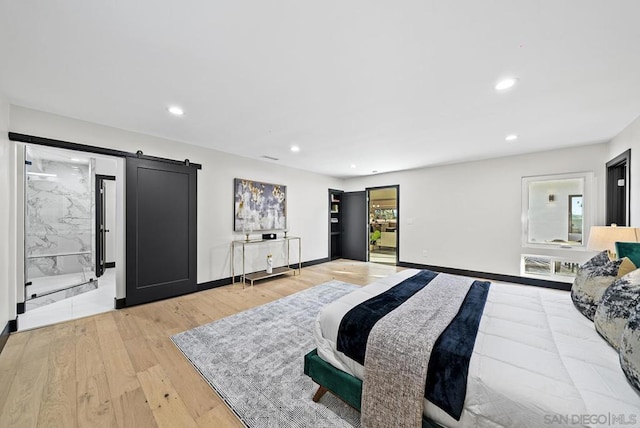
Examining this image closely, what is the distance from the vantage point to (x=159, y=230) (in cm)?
368

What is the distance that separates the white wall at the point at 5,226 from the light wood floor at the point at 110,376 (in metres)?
0.36

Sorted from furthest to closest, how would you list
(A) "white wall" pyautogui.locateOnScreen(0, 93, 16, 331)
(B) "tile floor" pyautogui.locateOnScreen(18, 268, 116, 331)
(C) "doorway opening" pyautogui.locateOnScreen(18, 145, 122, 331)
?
1. (C) "doorway opening" pyautogui.locateOnScreen(18, 145, 122, 331)
2. (B) "tile floor" pyautogui.locateOnScreen(18, 268, 116, 331)
3. (A) "white wall" pyautogui.locateOnScreen(0, 93, 16, 331)

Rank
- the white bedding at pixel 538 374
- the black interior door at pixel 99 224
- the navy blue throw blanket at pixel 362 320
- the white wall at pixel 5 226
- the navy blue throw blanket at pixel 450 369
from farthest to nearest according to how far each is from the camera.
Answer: the black interior door at pixel 99 224
the white wall at pixel 5 226
the navy blue throw blanket at pixel 362 320
the navy blue throw blanket at pixel 450 369
the white bedding at pixel 538 374

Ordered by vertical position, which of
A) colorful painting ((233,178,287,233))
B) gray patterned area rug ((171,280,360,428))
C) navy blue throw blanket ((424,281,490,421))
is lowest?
gray patterned area rug ((171,280,360,428))

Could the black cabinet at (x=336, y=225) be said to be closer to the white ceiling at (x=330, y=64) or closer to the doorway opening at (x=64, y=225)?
the white ceiling at (x=330, y=64)

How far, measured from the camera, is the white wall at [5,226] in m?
2.38

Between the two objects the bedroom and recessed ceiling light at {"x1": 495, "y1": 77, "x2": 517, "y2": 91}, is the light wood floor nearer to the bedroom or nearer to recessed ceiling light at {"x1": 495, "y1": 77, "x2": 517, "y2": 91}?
the bedroom

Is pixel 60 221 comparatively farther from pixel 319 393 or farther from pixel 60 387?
pixel 319 393

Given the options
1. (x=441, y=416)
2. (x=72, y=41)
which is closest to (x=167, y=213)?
(x=72, y=41)

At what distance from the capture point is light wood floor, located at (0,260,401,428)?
159cm

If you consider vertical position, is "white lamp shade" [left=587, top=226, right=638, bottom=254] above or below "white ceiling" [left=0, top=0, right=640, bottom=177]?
below

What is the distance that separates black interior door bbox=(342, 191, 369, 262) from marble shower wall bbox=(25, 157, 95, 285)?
6082 mm

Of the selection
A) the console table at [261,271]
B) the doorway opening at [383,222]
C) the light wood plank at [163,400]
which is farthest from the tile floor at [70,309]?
the doorway opening at [383,222]

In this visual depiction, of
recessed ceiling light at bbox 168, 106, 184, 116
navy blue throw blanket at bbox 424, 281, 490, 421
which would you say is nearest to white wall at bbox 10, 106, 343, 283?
recessed ceiling light at bbox 168, 106, 184, 116
